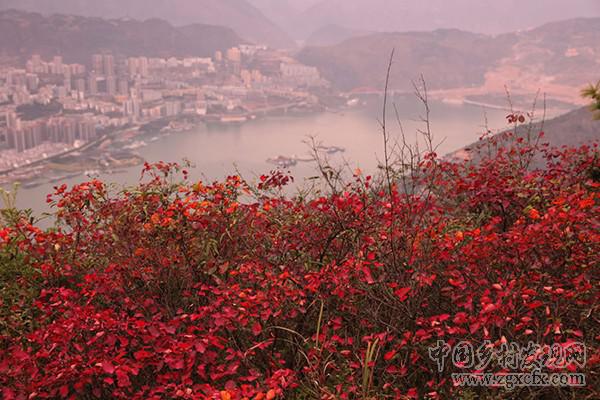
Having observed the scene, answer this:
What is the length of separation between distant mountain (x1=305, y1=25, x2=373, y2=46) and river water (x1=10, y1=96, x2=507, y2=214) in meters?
11.7

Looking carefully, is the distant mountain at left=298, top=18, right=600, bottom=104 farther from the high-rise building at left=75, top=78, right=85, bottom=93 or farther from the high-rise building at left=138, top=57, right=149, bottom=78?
the high-rise building at left=75, top=78, right=85, bottom=93

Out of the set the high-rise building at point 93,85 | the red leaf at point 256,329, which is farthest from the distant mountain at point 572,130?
the high-rise building at point 93,85

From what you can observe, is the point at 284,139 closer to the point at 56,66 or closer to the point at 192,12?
the point at 56,66

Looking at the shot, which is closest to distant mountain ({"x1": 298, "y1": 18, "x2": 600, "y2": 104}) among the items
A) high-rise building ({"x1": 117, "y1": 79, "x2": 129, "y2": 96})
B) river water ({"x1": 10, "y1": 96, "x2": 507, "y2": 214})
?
river water ({"x1": 10, "y1": 96, "x2": 507, "y2": 214})

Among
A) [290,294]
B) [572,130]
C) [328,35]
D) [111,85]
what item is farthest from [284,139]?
[328,35]

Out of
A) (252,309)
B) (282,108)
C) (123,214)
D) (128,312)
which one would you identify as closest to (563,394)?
(252,309)

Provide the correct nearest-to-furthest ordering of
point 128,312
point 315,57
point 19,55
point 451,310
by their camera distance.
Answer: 1. point 451,310
2. point 128,312
3. point 19,55
4. point 315,57

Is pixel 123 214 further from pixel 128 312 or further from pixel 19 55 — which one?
pixel 19 55

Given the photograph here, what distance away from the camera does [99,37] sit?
1864cm

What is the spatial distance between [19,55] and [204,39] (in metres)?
8.20

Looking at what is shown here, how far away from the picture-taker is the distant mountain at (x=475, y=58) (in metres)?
17.5

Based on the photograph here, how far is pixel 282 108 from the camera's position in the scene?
1452cm

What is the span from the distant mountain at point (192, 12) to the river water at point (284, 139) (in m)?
11.9

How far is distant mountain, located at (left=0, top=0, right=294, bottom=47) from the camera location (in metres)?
21.0
